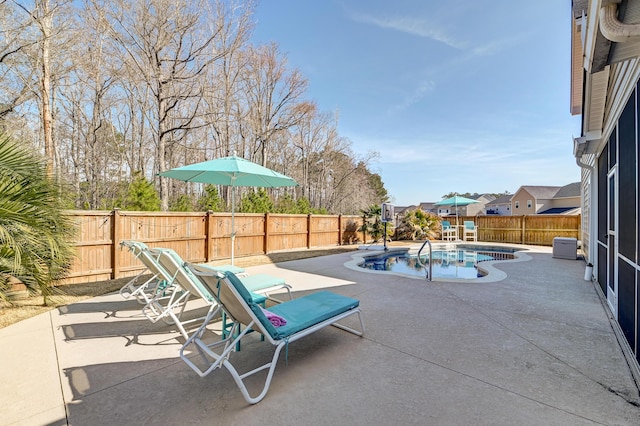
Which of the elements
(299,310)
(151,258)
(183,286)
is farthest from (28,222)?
(299,310)

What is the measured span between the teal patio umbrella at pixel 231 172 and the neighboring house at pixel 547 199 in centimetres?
3281

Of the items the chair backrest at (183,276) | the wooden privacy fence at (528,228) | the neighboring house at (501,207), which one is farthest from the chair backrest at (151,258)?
the neighboring house at (501,207)

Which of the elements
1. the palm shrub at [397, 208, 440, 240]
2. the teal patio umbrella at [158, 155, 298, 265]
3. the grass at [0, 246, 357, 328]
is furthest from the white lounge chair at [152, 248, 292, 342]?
the palm shrub at [397, 208, 440, 240]

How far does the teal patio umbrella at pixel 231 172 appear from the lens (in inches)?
206

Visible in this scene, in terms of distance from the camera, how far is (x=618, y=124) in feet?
12.1

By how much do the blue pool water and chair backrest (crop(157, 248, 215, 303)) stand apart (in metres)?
5.56

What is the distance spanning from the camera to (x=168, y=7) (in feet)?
35.4

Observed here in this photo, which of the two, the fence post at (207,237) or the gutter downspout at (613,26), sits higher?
the gutter downspout at (613,26)

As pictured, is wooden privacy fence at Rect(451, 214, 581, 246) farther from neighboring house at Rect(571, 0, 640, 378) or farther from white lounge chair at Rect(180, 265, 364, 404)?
white lounge chair at Rect(180, 265, 364, 404)

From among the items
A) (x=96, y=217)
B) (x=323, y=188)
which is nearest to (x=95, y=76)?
(x=96, y=217)

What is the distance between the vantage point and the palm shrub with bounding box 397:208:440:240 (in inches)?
653

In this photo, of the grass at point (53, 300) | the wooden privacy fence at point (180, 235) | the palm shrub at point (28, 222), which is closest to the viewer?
the palm shrub at point (28, 222)

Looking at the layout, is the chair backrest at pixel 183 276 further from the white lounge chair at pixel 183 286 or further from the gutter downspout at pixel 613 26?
the gutter downspout at pixel 613 26

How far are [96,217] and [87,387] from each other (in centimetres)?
547
